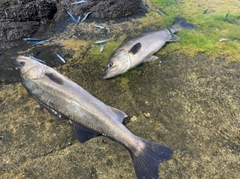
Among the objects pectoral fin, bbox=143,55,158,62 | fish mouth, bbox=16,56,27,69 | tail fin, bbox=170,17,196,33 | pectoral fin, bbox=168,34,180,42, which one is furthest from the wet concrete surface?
tail fin, bbox=170,17,196,33

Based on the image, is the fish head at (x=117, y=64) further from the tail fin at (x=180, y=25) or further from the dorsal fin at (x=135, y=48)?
the tail fin at (x=180, y=25)

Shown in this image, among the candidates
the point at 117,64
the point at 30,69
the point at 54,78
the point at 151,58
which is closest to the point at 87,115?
the point at 54,78

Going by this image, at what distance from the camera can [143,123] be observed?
3.58m

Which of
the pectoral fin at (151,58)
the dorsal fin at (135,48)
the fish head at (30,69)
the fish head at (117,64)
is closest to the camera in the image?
the fish head at (30,69)

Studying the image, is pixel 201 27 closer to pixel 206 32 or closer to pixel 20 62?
pixel 206 32

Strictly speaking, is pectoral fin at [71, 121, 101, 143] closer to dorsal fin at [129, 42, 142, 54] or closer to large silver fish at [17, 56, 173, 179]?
large silver fish at [17, 56, 173, 179]

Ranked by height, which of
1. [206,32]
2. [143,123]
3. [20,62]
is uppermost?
[206,32]

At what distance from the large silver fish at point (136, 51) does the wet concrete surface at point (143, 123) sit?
0.14 m

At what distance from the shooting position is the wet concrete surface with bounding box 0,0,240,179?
121 inches

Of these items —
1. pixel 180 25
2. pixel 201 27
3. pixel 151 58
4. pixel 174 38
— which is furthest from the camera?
pixel 201 27

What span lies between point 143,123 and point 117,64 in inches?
44.8

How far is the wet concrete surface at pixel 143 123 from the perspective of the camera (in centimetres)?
307

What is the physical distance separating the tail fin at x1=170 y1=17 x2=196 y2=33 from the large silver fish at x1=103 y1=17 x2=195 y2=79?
18 centimetres

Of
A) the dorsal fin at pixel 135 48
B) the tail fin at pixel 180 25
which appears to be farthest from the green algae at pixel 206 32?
the dorsal fin at pixel 135 48
